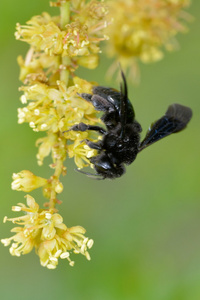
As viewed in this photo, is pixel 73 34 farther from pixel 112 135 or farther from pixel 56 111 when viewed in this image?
pixel 112 135

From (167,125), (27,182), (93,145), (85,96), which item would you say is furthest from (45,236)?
(167,125)

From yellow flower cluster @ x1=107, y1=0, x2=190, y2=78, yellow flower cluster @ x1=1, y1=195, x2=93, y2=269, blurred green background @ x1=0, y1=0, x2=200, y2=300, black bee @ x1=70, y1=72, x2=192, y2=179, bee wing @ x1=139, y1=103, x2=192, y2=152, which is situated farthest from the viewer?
blurred green background @ x1=0, y1=0, x2=200, y2=300

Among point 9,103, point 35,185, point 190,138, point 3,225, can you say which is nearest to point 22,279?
point 3,225

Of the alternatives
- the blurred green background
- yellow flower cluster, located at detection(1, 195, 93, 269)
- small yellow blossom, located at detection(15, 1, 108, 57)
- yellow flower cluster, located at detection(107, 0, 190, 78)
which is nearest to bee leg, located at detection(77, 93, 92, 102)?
small yellow blossom, located at detection(15, 1, 108, 57)

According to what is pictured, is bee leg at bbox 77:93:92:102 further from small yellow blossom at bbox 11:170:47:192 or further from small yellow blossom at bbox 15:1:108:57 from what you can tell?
small yellow blossom at bbox 11:170:47:192

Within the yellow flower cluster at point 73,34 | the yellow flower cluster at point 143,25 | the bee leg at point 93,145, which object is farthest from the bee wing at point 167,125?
the yellow flower cluster at point 143,25

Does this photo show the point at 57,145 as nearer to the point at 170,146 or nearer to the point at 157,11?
the point at 157,11

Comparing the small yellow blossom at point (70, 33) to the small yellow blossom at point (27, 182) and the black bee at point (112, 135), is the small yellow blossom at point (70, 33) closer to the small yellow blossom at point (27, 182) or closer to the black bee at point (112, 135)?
the black bee at point (112, 135)
